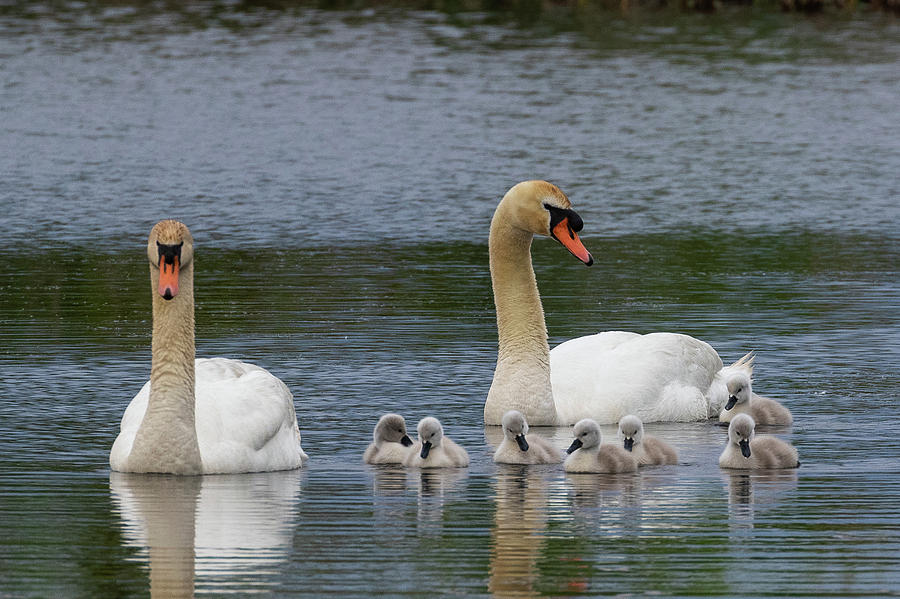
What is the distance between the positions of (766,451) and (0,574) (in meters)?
4.76

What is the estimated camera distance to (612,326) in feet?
57.4

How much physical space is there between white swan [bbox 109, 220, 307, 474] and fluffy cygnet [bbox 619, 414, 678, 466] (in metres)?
1.98

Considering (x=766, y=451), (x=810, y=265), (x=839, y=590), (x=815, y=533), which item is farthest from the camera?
(x=810, y=265)

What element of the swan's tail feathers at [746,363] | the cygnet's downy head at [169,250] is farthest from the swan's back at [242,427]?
the swan's tail feathers at [746,363]

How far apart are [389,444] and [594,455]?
49.7 inches

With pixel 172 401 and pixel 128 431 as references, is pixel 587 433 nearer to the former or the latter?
pixel 172 401

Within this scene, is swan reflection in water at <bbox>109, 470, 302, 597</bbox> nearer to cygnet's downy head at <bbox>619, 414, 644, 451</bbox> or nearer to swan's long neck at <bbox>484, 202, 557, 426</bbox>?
cygnet's downy head at <bbox>619, 414, 644, 451</bbox>

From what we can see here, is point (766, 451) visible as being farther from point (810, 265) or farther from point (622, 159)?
point (622, 159)

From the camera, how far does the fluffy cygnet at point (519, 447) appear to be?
1213 cm

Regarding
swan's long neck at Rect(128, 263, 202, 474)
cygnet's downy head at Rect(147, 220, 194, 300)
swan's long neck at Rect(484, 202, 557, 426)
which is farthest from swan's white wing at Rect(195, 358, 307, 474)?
swan's long neck at Rect(484, 202, 557, 426)

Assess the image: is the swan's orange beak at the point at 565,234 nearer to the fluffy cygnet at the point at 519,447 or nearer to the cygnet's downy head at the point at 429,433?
the fluffy cygnet at the point at 519,447

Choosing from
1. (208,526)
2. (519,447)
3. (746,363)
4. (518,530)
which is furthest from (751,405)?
(208,526)

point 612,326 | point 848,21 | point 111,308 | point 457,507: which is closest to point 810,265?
point 612,326

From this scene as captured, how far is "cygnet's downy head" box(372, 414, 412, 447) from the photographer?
12.3 meters
